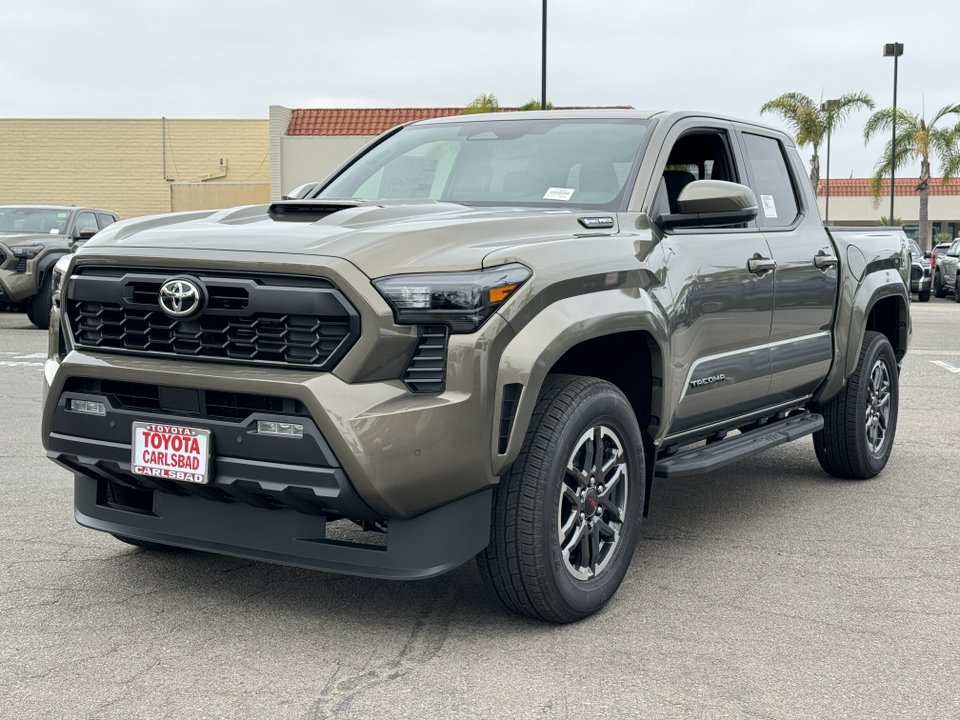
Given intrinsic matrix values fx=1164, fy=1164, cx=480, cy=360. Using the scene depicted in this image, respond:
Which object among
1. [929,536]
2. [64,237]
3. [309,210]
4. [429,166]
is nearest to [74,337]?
[309,210]

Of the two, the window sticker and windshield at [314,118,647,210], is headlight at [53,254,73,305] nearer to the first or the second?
windshield at [314,118,647,210]

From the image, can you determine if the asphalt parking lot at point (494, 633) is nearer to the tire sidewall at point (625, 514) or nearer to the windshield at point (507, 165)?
the tire sidewall at point (625, 514)

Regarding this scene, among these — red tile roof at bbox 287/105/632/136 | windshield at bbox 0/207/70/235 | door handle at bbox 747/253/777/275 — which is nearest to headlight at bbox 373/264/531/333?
door handle at bbox 747/253/777/275

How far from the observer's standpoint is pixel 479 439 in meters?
3.61

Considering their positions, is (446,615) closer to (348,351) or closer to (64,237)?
(348,351)

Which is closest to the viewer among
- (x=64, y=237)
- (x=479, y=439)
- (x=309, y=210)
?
(x=479, y=439)

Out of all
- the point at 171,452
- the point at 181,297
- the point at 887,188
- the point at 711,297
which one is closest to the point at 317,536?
the point at 171,452

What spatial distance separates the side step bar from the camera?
4812mm

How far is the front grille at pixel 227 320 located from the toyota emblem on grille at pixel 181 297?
1.2 inches

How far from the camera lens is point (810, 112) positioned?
151 ft

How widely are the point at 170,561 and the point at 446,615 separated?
1.31 meters

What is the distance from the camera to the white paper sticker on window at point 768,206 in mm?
5687

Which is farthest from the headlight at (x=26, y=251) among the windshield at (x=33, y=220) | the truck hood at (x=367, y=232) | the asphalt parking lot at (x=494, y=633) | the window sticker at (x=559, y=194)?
the window sticker at (x=559, y=194)

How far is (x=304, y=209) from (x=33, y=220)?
44.9 feet
